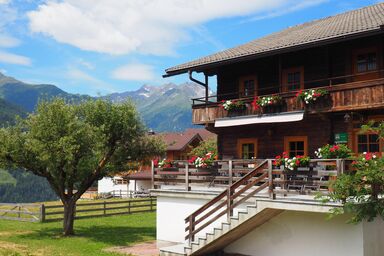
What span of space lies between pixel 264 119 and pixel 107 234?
9.63m

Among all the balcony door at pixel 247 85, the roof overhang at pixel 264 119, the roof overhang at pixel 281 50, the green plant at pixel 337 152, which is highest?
the roof overhang at pixel 281 50

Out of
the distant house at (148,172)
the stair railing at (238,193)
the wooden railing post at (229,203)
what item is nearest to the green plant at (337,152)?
the stair railing at (238,193)

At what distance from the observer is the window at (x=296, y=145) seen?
1964 centimetres

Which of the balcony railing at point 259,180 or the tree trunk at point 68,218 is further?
the tree trunk at point 68,218

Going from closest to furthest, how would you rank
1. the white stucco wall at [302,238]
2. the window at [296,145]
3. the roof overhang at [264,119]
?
the white stucco wall at [302,238], the roof overhang at [264,119], the window at [296,145]

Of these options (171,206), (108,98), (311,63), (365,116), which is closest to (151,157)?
(108,98)

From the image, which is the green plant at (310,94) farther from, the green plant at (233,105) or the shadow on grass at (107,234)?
the shadow on grass at (107,234)

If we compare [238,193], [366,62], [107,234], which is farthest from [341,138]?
[107,234]

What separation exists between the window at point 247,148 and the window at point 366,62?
19.6 feet

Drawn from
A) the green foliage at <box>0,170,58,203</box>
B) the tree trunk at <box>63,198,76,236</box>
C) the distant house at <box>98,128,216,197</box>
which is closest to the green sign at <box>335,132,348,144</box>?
the tree trunk at <box>63,198,76,236</box>

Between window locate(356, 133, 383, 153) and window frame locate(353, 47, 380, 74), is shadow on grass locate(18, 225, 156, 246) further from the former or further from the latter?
window frame locate(353, 47, 380, 74)

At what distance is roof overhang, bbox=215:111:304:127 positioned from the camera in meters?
18.0

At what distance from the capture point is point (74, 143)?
20.1 m

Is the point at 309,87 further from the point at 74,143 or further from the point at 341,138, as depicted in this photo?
the point at 74,143
